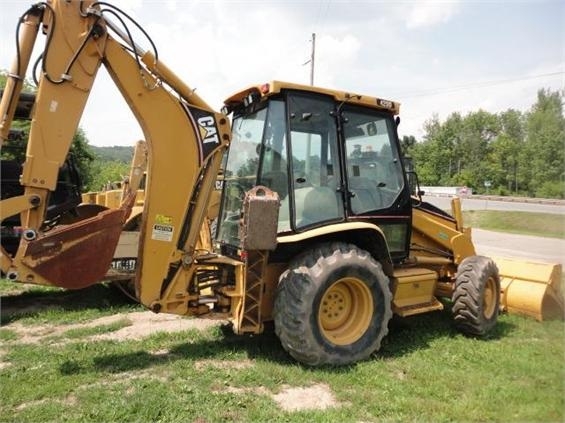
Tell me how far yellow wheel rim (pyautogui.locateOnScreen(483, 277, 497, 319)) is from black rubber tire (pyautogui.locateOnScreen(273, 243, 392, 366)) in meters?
1.69

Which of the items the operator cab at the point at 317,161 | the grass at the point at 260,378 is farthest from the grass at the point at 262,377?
the operator cab at the point at 317,161

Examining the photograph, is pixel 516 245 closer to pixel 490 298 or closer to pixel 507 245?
pixel 507 245

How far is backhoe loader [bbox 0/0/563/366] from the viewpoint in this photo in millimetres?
4066

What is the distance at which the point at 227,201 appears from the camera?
18.0ft

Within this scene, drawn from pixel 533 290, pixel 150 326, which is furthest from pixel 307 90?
pixel 533 290

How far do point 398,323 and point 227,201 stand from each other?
104 inches

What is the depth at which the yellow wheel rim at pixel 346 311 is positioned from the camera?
4738 millimetres

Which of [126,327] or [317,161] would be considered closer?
[317,161]

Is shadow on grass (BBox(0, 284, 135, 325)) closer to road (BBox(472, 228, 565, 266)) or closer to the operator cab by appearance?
the operator cab

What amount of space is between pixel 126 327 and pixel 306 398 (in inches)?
113

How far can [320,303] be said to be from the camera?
4473 millimetres

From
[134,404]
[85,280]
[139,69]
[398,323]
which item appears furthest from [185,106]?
[398,323]

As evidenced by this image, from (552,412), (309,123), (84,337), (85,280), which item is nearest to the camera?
(552,412)

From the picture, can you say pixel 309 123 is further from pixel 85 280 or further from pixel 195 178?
pixel 85 280
